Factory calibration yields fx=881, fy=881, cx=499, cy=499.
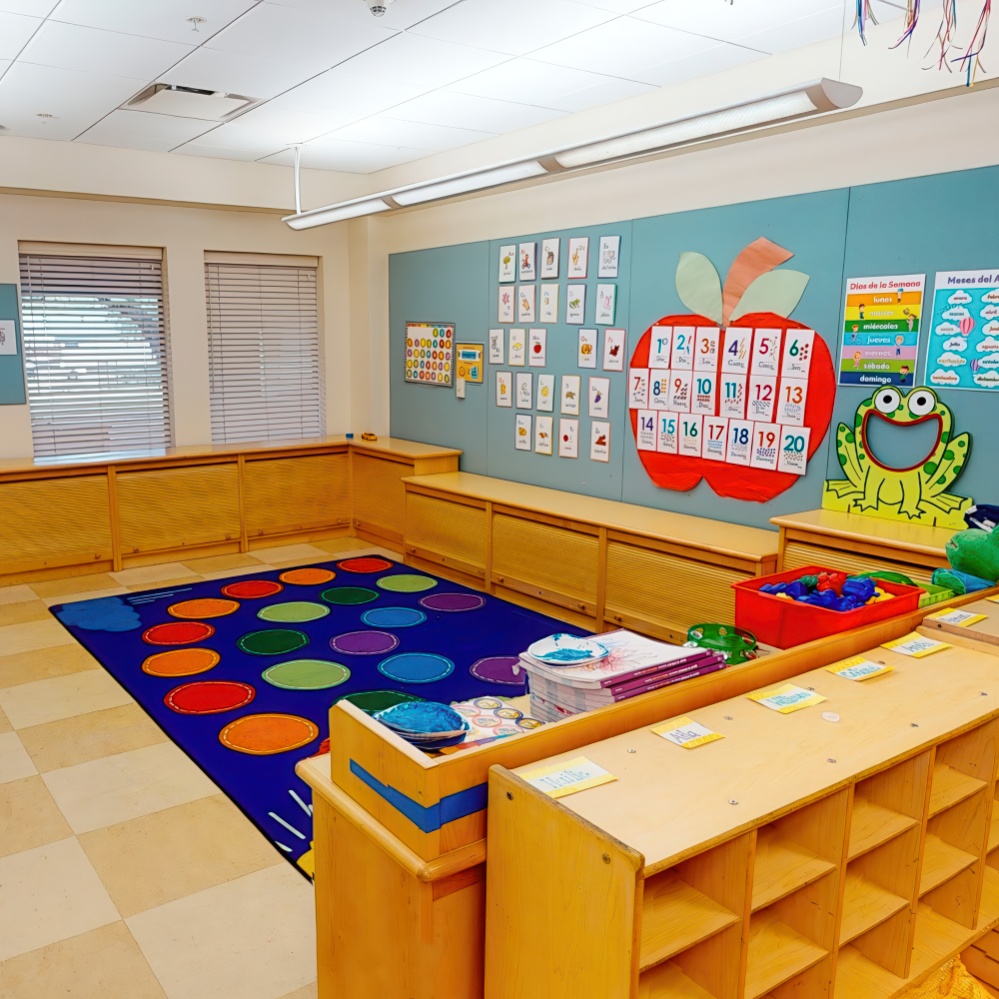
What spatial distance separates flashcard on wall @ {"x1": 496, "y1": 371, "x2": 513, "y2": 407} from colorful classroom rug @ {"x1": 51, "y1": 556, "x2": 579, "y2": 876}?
4.86 ft

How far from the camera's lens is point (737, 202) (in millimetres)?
5066

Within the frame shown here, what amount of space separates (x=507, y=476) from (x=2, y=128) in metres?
4.31

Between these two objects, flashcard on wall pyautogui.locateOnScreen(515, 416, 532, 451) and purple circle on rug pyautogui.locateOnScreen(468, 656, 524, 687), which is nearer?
purple circle on rug pyautogui.locateOnScreen(468, 656, 524, 687)

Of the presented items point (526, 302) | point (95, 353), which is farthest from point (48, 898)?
point (95, 353)

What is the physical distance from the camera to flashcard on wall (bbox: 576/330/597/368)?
6027 millimetres

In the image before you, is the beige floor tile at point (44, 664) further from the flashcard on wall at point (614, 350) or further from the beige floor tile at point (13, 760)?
the flashcard on wall at point (614, 350)

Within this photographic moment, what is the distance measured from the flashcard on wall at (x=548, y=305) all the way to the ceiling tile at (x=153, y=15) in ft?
9.30

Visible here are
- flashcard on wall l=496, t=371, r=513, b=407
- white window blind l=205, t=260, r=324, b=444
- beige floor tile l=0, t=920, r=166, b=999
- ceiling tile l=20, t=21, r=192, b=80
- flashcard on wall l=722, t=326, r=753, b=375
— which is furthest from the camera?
white window blind l=205, t=260, r=324, b=444

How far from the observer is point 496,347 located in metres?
6.90

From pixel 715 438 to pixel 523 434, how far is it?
1845 mm

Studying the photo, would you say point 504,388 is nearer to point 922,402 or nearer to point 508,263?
point 508,263

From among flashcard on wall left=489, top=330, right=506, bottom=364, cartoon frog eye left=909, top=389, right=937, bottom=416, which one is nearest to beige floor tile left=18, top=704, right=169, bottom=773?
flashcard on wall left=489, top=330, right=506, bottom=364

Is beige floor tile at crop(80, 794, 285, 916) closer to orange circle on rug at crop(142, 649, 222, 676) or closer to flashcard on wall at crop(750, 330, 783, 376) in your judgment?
orange circle on rug at crop(142, 649, 222, 676)

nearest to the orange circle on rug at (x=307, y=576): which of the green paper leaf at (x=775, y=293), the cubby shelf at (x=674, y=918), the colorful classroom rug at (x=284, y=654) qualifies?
the colorful classroom rug at (x=284, y=654)
